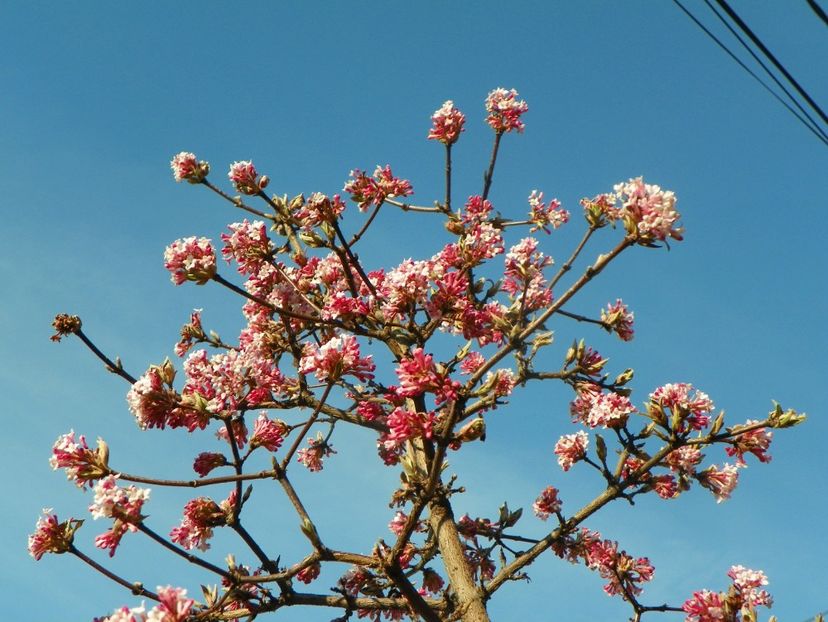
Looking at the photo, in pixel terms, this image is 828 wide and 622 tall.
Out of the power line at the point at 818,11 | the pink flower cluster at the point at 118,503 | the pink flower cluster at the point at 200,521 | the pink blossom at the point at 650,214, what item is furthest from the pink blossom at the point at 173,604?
the power line at the point at 818,11

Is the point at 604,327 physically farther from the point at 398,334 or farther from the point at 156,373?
the point at 156,373

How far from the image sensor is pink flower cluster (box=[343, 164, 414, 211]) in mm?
7312

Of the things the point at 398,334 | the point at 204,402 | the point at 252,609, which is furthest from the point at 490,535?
the point at 204,402

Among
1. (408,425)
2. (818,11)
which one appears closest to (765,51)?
(818,11)

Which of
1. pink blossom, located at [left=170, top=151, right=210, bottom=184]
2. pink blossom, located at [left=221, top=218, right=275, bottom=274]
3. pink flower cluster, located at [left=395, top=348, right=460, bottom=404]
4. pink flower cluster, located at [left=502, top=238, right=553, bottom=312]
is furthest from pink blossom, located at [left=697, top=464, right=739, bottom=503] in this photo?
pink blossom, located at [left=170, top=151, right=210, bottom=184]

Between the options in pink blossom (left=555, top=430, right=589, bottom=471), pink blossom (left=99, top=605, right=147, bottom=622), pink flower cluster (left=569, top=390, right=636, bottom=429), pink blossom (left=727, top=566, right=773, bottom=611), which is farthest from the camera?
pink blossom (left=555, top=430, right=589, bottom=471)

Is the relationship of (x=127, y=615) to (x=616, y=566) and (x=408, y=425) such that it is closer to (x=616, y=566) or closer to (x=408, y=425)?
(x=408, y=425)

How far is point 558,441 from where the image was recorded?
709cm

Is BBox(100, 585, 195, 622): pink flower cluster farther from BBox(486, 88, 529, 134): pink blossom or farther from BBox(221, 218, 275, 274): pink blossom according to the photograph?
BBox(486, 88, 529, 134): pink blossom

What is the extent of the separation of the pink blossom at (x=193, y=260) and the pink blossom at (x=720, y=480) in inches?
166

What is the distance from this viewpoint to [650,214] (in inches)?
179

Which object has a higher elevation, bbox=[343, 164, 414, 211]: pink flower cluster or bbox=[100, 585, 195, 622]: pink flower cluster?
bbox=[343, 164, 414, 211]: pink flower cluster

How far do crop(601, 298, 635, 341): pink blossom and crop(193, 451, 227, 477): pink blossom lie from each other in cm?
326

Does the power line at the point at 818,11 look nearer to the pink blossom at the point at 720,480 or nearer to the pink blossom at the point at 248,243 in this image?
the pink blossom at the point at 720,480
